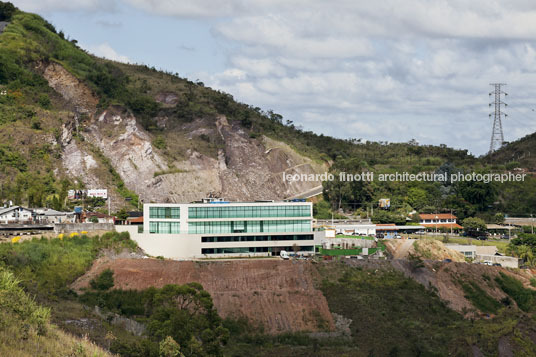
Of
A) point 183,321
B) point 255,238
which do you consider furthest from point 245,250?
point 183,321

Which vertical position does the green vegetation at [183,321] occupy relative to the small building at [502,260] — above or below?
below

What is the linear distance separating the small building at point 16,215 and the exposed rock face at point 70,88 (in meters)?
49.2

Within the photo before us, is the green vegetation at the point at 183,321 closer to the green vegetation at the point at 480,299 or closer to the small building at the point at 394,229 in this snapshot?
the green vegetation at the point at 480,299

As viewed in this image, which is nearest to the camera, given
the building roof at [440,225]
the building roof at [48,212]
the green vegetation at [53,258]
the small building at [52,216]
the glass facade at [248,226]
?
the green vegetation at [53,258]

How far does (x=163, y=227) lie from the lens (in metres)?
114

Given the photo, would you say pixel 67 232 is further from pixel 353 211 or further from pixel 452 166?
pixel 452 166

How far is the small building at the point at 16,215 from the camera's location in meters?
113

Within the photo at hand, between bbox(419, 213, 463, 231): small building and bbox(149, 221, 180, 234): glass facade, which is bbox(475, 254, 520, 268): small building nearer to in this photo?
bbox(419, 213, 463, 231): small building

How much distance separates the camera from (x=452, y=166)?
17750 cm

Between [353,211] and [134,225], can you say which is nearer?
[134,225]

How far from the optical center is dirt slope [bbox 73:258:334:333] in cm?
9494

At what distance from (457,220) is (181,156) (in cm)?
5325

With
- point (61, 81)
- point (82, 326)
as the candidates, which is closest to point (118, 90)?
point (61, 81)

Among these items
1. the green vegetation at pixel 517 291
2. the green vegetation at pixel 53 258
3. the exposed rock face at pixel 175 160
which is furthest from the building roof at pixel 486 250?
the green vegetation at pixel 53 258
